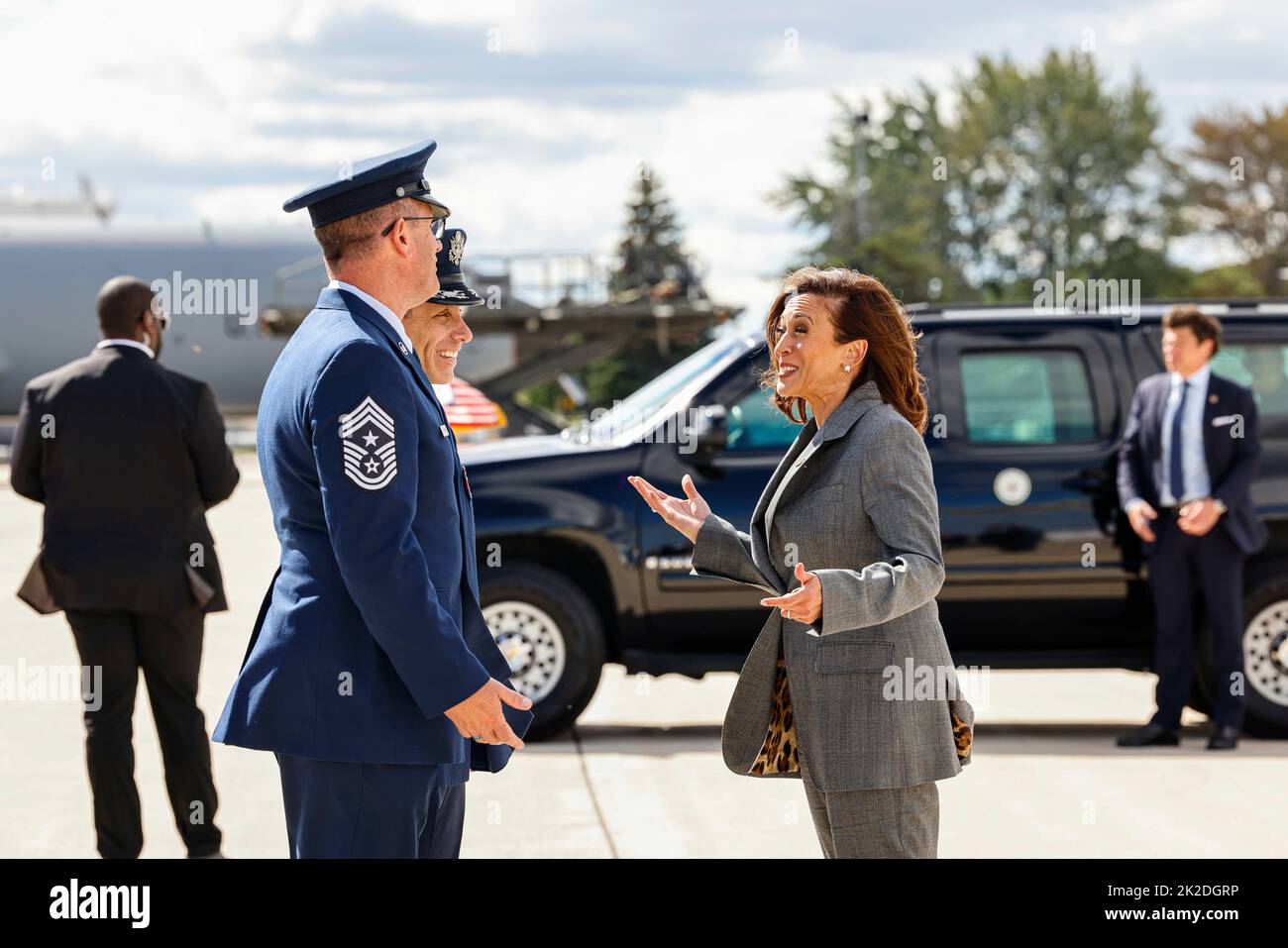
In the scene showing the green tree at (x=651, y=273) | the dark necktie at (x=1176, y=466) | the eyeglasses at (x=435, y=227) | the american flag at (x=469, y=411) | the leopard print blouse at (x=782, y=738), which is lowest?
the leopard print blouse at (x=782, y=738)

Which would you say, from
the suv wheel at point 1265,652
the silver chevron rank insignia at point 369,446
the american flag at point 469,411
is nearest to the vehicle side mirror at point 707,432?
the american flag at point 469,411

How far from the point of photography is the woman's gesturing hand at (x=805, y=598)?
311cm

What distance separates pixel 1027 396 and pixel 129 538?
440cm

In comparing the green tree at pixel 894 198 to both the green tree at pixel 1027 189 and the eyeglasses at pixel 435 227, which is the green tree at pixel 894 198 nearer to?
the green tree at pixel 1027 189

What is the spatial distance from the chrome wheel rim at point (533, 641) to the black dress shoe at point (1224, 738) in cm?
296

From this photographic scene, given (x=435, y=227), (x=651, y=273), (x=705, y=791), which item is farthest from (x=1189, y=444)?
(x=651, y=273)

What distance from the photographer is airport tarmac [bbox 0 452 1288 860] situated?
5855 millimetres

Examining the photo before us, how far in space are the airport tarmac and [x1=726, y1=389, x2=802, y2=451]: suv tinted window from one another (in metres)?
1.41

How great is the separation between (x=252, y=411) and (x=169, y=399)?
29345 mm

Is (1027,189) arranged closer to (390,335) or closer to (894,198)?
(894,198)

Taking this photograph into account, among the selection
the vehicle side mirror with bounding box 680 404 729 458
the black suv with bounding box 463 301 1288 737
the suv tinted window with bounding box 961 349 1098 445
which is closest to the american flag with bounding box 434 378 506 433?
the black suv with bounding box 463 301 1288 737
